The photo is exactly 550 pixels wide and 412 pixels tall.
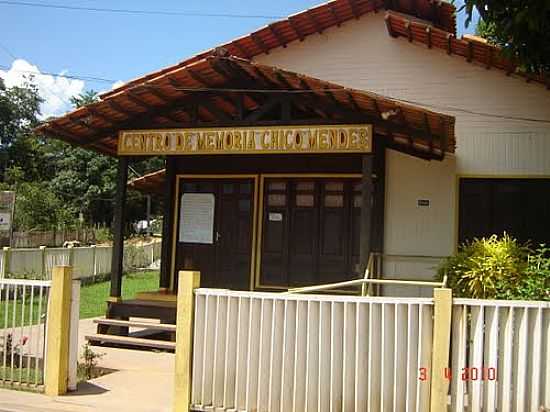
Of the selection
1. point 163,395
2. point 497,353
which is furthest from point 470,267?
point 163,395

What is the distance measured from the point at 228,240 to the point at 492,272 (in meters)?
5.93

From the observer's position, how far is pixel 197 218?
40.4 ft

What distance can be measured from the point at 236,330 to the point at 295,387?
76cm

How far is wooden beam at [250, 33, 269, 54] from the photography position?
12.4 m

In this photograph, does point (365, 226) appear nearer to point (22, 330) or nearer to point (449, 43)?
point (449, 43)

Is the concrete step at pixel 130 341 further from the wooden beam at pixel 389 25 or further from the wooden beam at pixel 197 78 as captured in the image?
the wooden beam at pixel 389 25

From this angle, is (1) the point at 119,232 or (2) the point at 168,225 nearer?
(1) the point at 119,232

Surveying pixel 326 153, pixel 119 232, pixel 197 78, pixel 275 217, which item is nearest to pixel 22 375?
pixel 119 232

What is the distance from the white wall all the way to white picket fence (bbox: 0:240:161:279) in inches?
285

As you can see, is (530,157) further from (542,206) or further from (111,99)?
(111,99)

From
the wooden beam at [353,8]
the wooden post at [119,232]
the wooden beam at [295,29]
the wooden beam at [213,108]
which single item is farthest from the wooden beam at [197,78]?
the wooden beam at [353,8]

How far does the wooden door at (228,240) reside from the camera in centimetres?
1199

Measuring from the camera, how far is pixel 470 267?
24.7 ft
